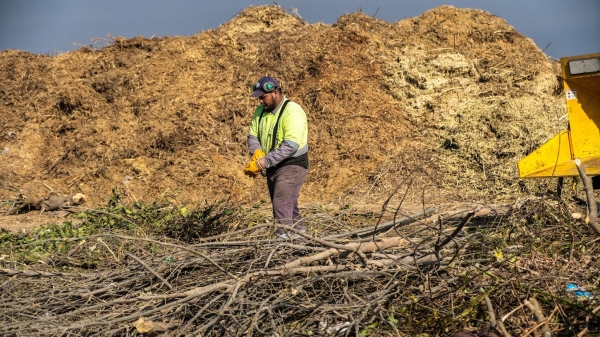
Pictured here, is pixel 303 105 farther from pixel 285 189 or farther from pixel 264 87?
pixel 285 189

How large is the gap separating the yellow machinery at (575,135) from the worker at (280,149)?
2200 mm

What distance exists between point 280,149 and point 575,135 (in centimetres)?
270

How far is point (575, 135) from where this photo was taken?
6.30 m

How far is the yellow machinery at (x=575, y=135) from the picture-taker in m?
6.14

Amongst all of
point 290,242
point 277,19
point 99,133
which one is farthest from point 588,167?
point 277,19

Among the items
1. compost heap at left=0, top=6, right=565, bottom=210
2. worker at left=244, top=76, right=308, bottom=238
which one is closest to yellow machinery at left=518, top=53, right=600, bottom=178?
worker at left=244, top=76, right=308, bottom=238

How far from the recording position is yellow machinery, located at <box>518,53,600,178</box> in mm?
6145

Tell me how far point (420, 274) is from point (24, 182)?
11.6 meters

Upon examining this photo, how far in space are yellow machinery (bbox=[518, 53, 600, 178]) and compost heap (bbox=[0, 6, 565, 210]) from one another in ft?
13.7

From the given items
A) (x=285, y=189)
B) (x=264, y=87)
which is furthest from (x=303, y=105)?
(x=285, y=189)

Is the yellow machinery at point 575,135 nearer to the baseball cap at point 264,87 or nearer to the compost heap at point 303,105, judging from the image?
the baseball cap at point 264,87

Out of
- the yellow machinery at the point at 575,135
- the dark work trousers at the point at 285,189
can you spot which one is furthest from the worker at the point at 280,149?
the yellow machinery at the point at 575,135

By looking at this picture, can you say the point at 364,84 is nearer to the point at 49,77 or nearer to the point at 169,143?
the point at 169,143

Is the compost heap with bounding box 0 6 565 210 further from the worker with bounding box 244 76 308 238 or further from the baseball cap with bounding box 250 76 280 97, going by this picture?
the baseball cap with bounding box 250 76 280 97
